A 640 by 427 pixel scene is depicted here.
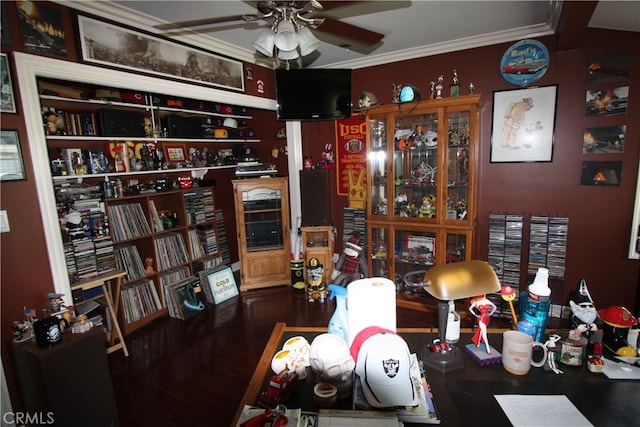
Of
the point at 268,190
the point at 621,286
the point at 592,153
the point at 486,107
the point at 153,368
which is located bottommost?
the point at 153,368

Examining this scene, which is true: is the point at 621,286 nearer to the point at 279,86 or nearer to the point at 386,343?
the point at 386,343

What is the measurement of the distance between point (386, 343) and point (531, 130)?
113 inches

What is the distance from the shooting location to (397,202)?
11.5 feet

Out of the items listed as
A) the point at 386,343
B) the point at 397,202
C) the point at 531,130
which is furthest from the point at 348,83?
the point at 386,343

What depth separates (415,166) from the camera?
3438 mm

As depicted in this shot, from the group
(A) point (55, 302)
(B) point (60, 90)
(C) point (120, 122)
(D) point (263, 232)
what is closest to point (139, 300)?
(A) point (55, 302)

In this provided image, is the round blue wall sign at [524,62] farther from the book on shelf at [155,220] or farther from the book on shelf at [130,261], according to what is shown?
the book on shelf at [130,261]

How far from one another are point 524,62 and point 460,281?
2.71 m

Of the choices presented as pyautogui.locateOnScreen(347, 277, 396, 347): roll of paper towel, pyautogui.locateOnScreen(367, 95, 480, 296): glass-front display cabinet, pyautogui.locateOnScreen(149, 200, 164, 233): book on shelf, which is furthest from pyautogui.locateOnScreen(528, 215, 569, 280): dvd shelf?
pyautogui.locateOnScreen(149, 200, 164, 233): book on shelf

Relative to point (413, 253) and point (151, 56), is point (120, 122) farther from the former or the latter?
point (413, 253)

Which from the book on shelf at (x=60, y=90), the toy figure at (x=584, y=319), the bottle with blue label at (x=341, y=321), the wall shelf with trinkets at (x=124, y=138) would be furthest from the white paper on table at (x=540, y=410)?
the book on shelf at (x=60, y=90)

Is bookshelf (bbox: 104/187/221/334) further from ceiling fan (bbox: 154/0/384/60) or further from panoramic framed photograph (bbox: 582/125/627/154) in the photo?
panoramic framed photograph (bbox: 582/125/627/154)

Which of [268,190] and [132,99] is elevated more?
[132,99]

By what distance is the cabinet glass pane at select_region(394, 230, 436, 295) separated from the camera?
3424 mm
